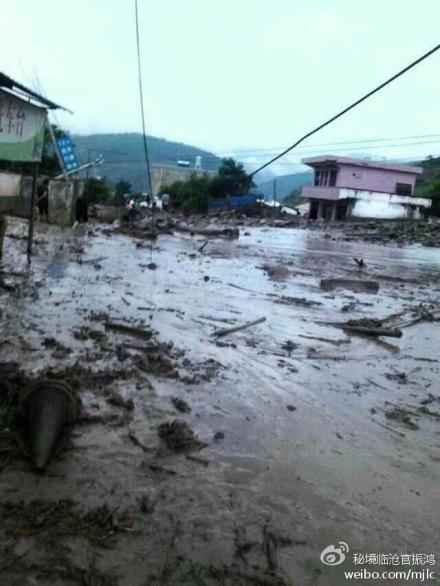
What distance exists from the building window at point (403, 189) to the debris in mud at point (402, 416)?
47.0m

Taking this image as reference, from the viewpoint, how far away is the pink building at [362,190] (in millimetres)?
44469

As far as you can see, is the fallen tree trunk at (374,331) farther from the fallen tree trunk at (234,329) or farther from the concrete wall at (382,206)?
the concrete wall at (382,206)

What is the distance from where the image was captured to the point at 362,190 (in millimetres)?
44969

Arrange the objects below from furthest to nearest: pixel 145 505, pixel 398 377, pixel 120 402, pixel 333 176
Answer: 1. pixel 333 176
2. pixel 398 377
3. pixel 120 402
4. pixel 145 505

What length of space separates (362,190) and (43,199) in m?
31.9

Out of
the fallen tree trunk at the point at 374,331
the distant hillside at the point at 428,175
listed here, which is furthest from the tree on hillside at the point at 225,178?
the fallen tree trunk at the point at 374,331

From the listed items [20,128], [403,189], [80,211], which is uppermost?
[403,189]

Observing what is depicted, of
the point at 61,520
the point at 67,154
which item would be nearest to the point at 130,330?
the point at 61,520

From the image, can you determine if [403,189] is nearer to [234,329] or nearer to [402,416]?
[234,329]

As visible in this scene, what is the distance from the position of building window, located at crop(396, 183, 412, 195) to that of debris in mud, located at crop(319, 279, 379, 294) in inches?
1573

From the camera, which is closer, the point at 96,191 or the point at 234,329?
the point at 234,329

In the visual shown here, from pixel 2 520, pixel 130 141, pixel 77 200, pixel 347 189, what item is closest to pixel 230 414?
pixel 2 520

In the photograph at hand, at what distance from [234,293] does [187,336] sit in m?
3.37

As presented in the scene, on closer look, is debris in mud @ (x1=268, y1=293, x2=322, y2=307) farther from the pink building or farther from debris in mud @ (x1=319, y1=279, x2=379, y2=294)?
the pink building
